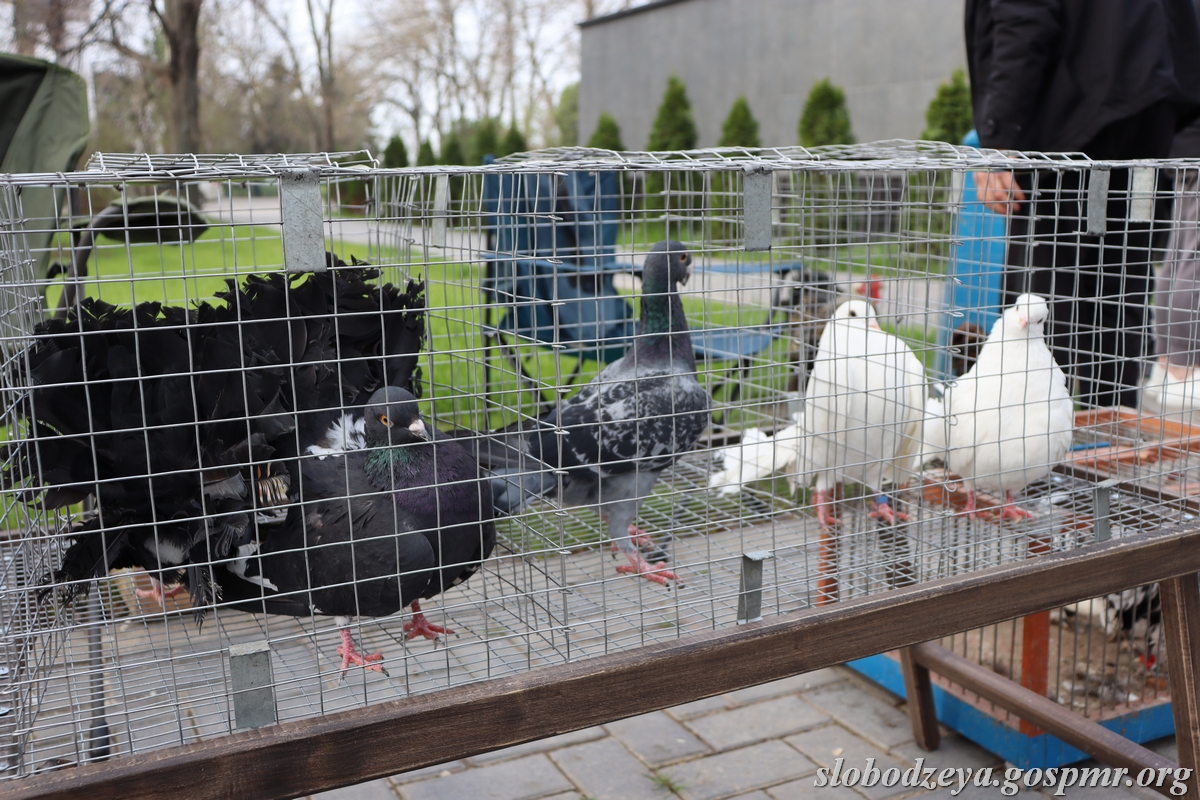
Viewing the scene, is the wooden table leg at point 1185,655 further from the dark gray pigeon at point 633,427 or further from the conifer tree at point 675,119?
the conifer tree at point 675,119

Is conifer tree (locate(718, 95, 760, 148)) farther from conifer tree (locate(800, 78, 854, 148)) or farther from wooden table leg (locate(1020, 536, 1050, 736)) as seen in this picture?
wooden table leg (locate(1020, 536, 1050, 736))

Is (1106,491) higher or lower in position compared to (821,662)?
higher

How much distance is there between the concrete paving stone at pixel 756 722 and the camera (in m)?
2.67

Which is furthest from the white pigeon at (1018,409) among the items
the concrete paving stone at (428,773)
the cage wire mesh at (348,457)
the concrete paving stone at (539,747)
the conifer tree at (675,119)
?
the conifer tree at (675,119)

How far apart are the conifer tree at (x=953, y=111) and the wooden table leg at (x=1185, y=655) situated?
355 inches

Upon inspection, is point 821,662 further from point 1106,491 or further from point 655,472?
point 655,472

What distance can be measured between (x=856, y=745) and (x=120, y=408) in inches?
82.8

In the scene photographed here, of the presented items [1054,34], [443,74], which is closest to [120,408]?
[1054,34]

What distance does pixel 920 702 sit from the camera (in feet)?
8.50

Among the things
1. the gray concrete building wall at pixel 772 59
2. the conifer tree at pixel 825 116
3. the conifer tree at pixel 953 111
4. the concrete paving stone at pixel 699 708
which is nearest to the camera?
the concrete paving stone at pixel 699 708

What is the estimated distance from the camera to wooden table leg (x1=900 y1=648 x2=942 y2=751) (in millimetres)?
2580

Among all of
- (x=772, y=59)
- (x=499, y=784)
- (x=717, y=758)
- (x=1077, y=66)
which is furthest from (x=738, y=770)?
(x=772, y=59)

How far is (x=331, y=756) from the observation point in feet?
4.20

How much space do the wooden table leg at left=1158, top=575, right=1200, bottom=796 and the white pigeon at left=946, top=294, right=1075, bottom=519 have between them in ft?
1.09
